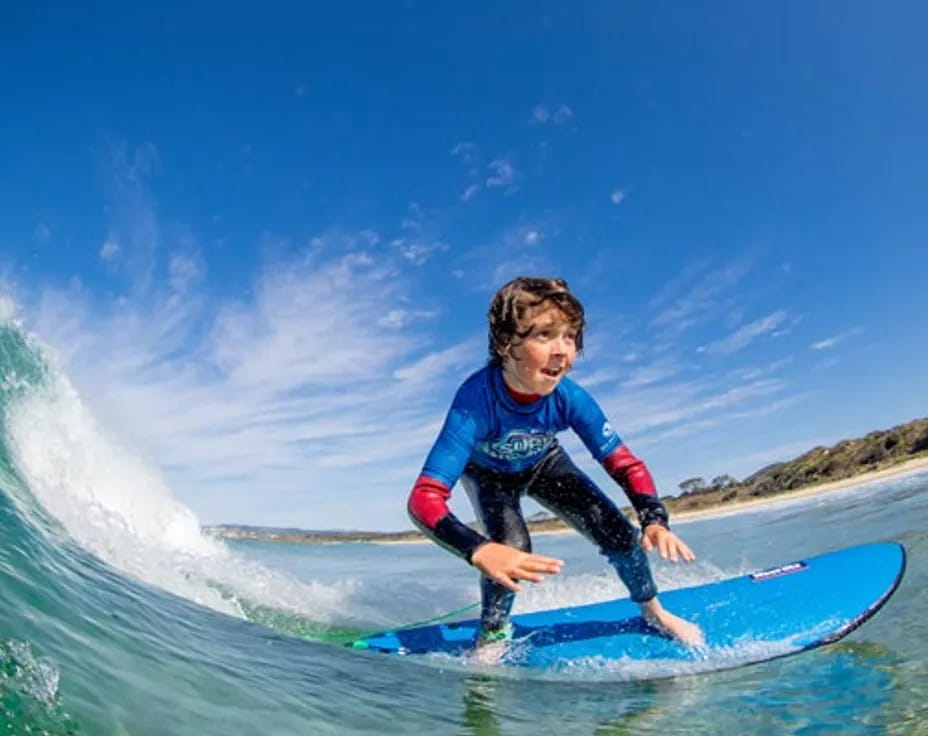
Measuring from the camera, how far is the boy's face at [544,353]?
405cm

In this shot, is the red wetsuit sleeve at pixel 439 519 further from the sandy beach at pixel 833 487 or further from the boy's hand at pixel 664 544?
the sandy beach at pixel 833 487

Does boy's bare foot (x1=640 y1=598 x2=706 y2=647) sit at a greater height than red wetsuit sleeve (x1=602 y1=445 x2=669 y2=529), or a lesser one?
lesser

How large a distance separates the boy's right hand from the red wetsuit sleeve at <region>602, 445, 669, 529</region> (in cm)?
134

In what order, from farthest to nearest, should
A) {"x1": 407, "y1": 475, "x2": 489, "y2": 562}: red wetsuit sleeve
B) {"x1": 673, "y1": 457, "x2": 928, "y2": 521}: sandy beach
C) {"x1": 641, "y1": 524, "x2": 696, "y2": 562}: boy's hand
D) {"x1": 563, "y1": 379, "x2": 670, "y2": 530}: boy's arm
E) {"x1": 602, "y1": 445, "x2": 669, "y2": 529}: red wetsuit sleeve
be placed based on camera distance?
{"x1": 673, "y1": 457, "x2": 928, "y2": 521}: sandy beach
{"x1": 563, "y1": 379, "x2": 670, "y2": 530}: boy's arm
{"x1": 602, "y1": 445, "x2": 669, "y2": 529}: red wetsuit sleeve
{"x1": 641, "y1": 524, "x2": 696, "y2": 562}: boy's hand
{"x1": 407, "y1": 475, "x2": 489, "y2": 562}: red wetsuit sleeve

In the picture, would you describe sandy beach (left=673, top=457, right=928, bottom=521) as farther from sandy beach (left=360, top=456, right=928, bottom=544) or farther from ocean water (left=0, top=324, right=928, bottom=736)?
ocean water (left=0, top=324, right=928, bottom=736)

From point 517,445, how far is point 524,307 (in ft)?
3.12

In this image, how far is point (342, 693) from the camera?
304 cm

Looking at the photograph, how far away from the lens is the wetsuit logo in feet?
14.4

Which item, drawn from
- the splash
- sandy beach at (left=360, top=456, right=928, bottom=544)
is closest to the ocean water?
the splash

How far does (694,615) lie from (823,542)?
20.4 feet

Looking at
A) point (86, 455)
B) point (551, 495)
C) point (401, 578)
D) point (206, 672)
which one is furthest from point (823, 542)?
point (86, 455)

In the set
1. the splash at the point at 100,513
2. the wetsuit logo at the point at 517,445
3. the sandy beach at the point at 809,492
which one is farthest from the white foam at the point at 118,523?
the sandy beach at the point at 809,492

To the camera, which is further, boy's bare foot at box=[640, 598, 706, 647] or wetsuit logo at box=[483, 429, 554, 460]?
wetsuit logo at box=[483, 429, 554, 460]

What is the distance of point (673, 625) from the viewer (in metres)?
4.38
